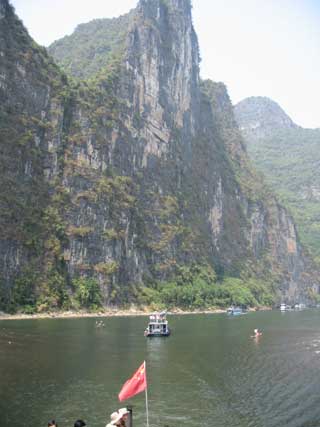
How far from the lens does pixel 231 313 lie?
170750mm

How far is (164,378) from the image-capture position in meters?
54.3

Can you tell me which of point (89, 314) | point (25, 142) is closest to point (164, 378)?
point (89, 314)

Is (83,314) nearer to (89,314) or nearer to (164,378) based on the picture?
(89,314)

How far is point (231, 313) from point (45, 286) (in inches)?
2501

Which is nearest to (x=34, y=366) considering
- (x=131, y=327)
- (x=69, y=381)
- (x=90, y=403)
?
(x=69, y=381)

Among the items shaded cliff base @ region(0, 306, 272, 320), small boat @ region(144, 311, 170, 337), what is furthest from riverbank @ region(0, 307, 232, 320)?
small boat @ region(144, 311, 170, 337)

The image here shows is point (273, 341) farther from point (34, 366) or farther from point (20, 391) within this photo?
point (20, 391)

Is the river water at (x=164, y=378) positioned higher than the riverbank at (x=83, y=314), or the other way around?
the riverbank at (x=83, y=314)

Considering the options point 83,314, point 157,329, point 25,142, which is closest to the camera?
point 157,329

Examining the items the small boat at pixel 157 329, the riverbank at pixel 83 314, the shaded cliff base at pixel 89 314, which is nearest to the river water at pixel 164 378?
the small boat at pixel 157 329

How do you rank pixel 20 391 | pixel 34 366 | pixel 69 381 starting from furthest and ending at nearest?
pixel 34 366, pixel 69 381, pixel 20 391

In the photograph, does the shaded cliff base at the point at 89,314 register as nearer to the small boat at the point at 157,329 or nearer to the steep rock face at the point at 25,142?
the steep rock face at the point at 25,142

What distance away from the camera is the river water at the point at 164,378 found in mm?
40906

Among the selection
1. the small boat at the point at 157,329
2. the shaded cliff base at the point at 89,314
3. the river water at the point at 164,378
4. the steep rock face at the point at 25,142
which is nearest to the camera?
the river water at the point at 164,378
